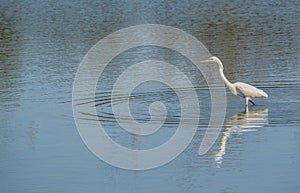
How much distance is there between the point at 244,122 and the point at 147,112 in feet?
5.73

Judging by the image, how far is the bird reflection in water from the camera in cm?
1180

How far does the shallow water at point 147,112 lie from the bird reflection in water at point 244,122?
0.6 inches

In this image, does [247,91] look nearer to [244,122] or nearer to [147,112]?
[244,122]

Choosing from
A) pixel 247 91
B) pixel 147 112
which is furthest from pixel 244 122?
pixel 147 112

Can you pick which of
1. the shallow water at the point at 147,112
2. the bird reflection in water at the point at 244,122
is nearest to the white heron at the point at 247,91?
the shallow water at the point at 147,112

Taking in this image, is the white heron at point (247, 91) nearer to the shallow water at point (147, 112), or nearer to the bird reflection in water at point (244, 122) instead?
the shallow water at point (147, 112)

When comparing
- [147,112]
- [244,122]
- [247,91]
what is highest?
[247,91]

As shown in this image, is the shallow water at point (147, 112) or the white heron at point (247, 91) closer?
the shallow water at point (147, 112)

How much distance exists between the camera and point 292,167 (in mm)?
9766

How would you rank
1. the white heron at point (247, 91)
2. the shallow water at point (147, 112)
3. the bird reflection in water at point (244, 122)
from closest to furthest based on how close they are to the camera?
the shallow water at point (147, 112), the bird reflection in water at point (244, 122), the white heron at point (247, 91)

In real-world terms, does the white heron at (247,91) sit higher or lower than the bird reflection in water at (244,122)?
higher

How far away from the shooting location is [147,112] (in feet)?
44.1

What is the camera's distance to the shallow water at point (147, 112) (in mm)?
9531

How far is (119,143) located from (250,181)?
2648 mm
